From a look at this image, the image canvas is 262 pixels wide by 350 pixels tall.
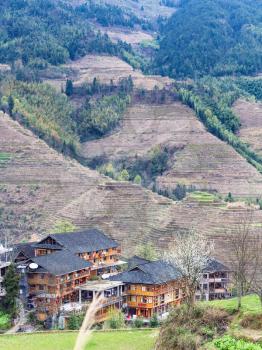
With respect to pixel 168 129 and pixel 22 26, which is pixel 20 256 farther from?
pixel 22 26

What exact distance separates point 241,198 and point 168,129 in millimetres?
21064

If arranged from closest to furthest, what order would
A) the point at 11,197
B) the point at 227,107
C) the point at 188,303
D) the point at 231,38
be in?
the point at 188,303, the point at 11,197, the point at 227,107, the point at 231,38

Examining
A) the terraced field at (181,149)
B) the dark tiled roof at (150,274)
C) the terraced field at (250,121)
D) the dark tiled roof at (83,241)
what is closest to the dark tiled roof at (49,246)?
the dark tiled roof at (83,241)

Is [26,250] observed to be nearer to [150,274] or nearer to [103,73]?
[150,274]

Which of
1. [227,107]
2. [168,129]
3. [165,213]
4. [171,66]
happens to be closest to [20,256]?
[165,213]

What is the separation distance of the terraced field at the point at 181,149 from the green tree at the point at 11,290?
128ft

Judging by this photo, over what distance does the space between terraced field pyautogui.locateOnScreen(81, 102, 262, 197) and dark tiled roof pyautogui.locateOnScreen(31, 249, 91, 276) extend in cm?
3301

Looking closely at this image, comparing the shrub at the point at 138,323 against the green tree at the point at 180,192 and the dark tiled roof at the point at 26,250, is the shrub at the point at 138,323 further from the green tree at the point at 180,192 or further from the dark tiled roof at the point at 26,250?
the green tree at the point at 180,192

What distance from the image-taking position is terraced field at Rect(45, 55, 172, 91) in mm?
110500

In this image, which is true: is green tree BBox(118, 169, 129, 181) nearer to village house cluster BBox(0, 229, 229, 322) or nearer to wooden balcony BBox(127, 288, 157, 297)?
village house cluster BBox(0, 229, 229, 322)

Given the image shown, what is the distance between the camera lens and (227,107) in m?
110

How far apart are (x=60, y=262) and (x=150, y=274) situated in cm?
477

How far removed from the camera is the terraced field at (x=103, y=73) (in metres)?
110

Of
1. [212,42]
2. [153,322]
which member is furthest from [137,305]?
[212,42]
